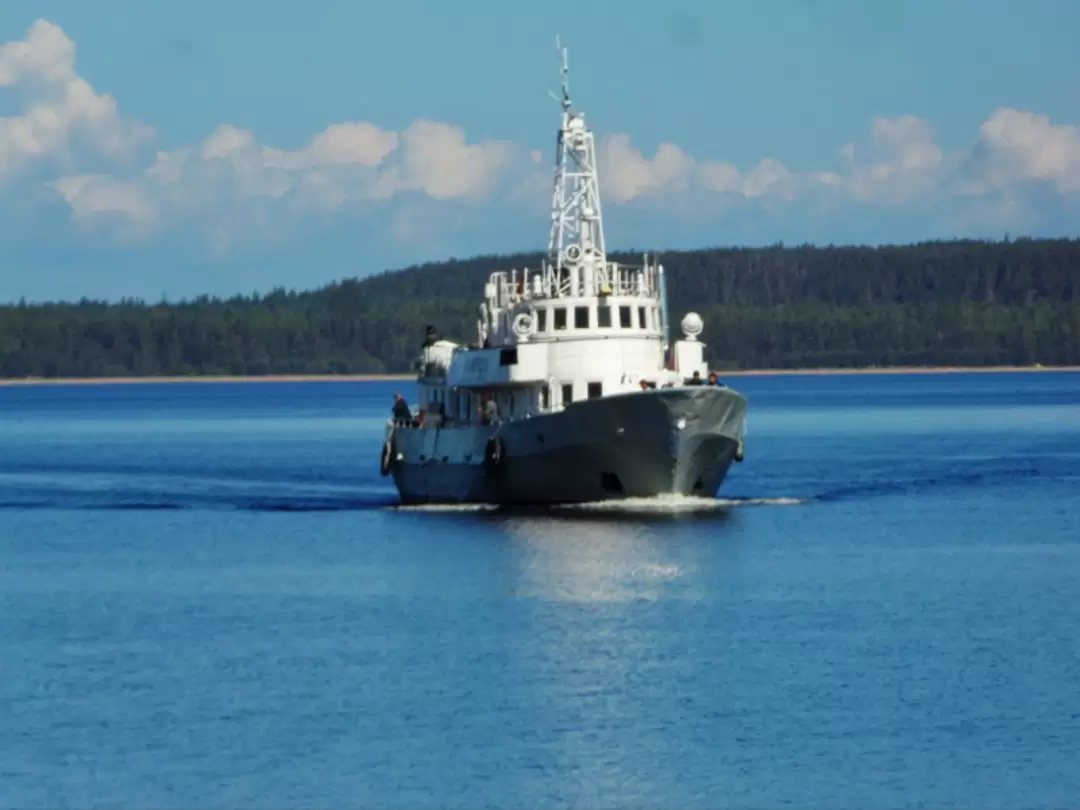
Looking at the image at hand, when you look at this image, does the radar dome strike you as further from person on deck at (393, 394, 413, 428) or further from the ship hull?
person on deck at (393, 394, 413, 428)

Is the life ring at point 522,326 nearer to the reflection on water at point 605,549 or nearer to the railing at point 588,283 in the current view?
the railing at point 588,283

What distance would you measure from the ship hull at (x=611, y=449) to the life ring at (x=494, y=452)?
29 mm

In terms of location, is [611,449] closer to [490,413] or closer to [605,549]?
[490,413]

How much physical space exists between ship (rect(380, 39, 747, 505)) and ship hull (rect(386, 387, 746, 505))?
0.04 meters

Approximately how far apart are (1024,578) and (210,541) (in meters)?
24.5

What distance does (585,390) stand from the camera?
2773 inches

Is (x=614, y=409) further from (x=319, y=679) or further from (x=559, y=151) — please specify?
(x=319, y=679)

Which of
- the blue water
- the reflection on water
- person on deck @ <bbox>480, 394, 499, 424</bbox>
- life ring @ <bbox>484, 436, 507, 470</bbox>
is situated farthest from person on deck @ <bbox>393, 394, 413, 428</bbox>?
life ring @ <bbox>484, 436, 507, 470</bbox>

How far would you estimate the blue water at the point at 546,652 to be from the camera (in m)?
36.6

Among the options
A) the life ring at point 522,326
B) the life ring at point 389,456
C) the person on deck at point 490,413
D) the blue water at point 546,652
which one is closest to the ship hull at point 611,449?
the person on deck at point 490,413

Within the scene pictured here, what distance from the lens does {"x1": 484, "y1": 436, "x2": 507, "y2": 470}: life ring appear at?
71125 mm

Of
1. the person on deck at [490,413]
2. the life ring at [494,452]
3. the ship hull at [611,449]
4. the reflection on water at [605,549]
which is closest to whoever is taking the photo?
the reflection on water at [605,549]

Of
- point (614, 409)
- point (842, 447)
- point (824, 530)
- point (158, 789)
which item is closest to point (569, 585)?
point (614, 409)

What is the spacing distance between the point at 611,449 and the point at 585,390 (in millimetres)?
2548
